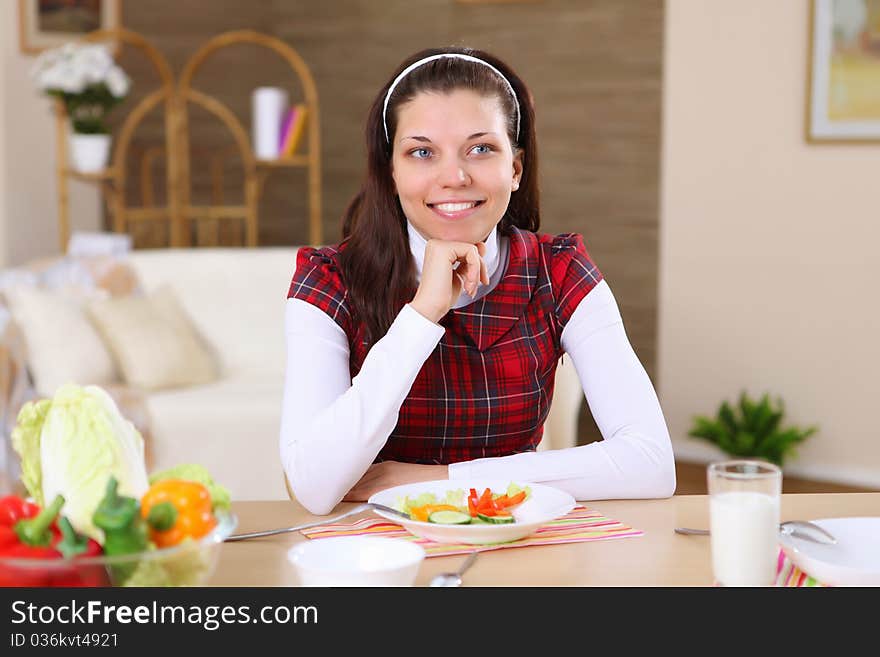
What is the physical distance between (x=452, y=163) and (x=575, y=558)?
2.23ft

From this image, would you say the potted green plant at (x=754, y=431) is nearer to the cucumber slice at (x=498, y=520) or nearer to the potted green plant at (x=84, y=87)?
the potted green plant at (x=84, y=87)

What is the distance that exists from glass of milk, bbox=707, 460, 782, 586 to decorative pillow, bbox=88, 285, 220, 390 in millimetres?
2943

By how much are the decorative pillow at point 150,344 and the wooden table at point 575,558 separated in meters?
2.44

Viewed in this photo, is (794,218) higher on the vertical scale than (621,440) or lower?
higher

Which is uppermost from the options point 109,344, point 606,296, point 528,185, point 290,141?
point 290,141

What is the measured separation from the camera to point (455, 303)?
1.67m

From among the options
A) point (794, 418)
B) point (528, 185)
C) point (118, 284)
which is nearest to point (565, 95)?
point (794, 418)

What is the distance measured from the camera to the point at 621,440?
1.52 metres

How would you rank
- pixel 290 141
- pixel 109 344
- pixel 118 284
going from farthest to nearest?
1. pixel 290 141
2. pixel 118 284
3. pixel 109 344

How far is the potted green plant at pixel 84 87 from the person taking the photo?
14.0 ft


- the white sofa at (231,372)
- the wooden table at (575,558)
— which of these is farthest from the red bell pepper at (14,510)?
the white sofa at (231,372)
